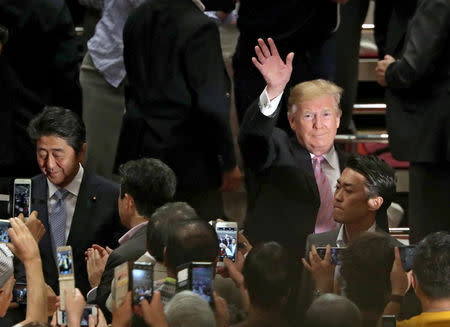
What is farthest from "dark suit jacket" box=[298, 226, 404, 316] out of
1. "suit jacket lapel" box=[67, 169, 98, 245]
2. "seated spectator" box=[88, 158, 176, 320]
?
"suit jacket lapel" box=[67, 169, 98, 245]

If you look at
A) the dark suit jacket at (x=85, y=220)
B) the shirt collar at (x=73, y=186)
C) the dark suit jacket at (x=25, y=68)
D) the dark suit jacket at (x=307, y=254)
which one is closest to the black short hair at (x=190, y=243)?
the dark suit jacket at (x=307, y=254)

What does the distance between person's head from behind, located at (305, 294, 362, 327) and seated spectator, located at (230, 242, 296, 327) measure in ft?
0.39

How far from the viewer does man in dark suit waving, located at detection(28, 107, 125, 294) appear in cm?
Result: 405

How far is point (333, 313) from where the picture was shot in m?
3.20

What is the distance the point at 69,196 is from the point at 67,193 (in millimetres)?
14

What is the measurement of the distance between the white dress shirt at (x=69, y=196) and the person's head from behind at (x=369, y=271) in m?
1.02

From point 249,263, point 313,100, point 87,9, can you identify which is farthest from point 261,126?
Result: point 87,9

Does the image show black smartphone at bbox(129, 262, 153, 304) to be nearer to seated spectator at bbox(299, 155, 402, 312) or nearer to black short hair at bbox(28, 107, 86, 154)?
seated spectator at bbox(299, 155, 402, 312)

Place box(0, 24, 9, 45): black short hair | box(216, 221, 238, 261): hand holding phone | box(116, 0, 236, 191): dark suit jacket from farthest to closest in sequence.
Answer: box(0, 24, 9, 45): black short hair
box(116, 0, 236, 191): dark suit jacket
box(216, 221, 238, 261): hand holding phone

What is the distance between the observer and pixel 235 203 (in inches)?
165

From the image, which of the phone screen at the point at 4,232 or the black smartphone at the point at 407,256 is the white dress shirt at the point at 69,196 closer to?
the phone screen at the point at 4,232

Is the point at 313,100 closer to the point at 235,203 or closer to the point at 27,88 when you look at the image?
the point at 235,203

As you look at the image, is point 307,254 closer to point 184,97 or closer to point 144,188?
point 144,188

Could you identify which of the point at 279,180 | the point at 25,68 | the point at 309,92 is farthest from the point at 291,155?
the point at 25,68
